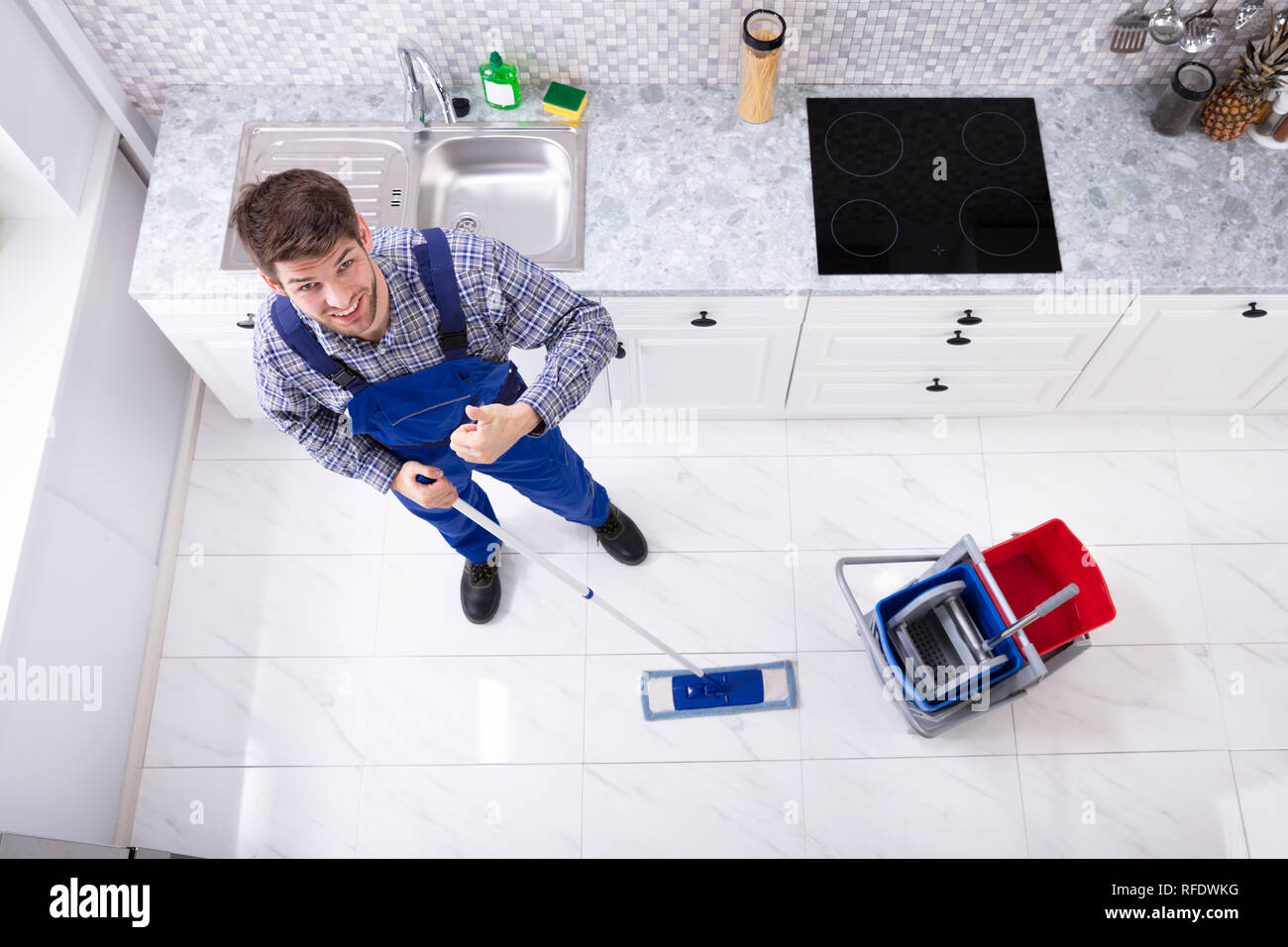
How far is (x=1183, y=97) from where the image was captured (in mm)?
2303

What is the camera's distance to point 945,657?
7.89 ft

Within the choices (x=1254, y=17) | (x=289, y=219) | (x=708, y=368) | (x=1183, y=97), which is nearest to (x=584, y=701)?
(x=708, y=368)

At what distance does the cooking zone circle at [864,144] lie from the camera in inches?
94.8

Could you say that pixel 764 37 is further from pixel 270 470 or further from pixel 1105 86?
pixel 270 470

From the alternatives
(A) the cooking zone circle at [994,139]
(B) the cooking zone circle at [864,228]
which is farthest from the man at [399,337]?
(A) the cooking zone circle at [994,139]

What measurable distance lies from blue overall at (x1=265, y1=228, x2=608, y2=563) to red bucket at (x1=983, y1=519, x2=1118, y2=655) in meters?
1.23

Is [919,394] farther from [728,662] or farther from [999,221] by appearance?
[728,662]

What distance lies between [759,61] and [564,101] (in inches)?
22.4

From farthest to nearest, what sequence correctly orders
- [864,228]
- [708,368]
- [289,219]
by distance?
[708,368], [864,228], [289,219]

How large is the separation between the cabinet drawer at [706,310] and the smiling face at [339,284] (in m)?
0.87

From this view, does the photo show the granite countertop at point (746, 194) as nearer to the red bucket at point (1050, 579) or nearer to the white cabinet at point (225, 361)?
the white cabinet at point (225, 361)

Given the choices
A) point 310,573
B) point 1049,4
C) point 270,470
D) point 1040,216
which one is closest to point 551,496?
point 310,573

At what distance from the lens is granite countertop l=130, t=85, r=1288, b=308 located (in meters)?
2.27
